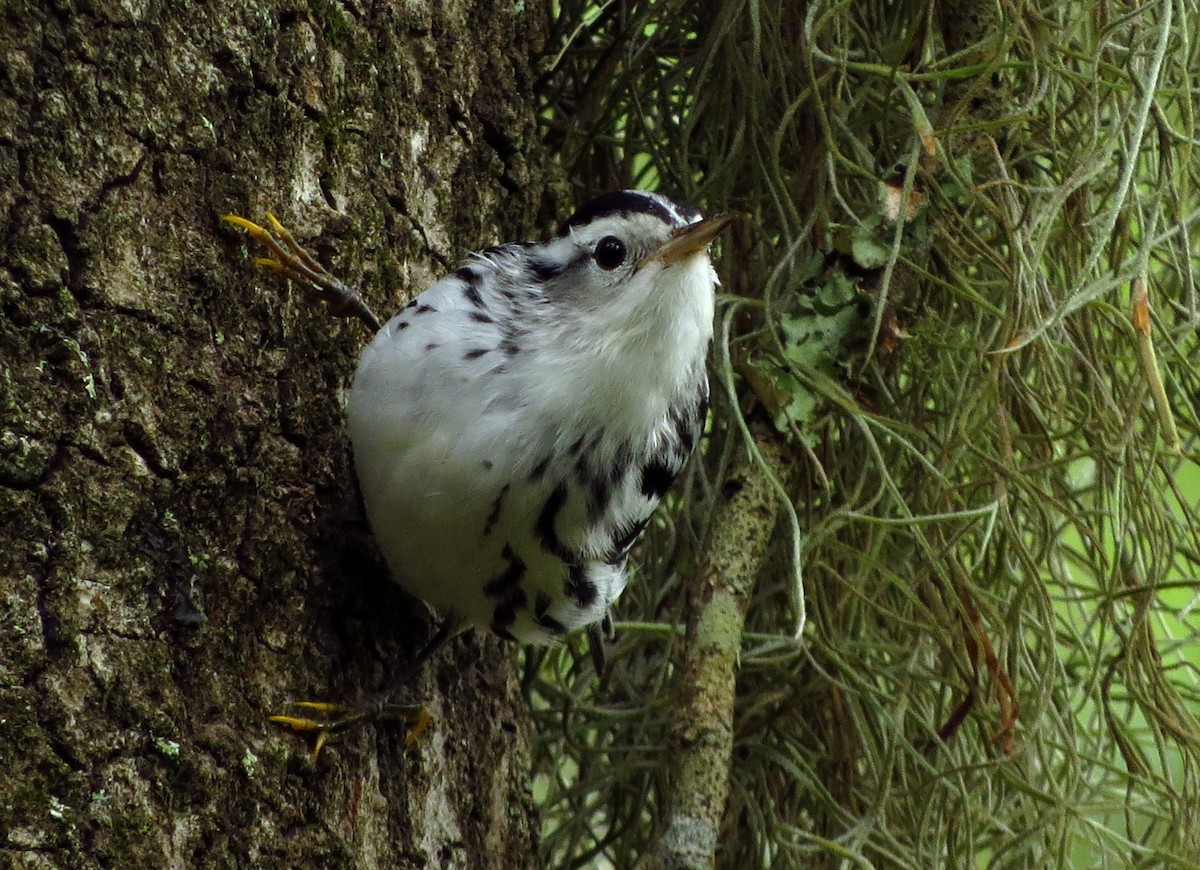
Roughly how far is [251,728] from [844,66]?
1141 mm

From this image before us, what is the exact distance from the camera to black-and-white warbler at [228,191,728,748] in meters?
1.69

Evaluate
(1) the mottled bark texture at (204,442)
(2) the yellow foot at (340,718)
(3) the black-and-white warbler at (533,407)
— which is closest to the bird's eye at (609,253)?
(3) the black-and-white warbler at (533,407)

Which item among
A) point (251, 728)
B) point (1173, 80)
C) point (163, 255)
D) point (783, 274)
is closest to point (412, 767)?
point (251, 728)

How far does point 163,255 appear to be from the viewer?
1.54 metres

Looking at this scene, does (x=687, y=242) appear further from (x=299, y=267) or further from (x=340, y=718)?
(x=340, y=718)

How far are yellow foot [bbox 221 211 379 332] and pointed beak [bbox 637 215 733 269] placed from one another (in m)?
0.38

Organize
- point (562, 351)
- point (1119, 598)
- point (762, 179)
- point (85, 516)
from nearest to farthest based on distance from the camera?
point (85, 516) → point (562, 351) → point (1119, 598) → point (762, 179)

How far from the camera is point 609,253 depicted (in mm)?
1792

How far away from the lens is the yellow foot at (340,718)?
1591mm

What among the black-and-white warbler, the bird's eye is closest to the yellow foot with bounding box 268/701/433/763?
the black-and-white warbler

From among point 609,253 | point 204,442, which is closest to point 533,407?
point 609,253

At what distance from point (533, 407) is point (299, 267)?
34cm

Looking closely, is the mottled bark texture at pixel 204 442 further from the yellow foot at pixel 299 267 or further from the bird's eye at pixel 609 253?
the bird's eye at pixel 609 253

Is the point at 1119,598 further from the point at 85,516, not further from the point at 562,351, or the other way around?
the point at 85,516
